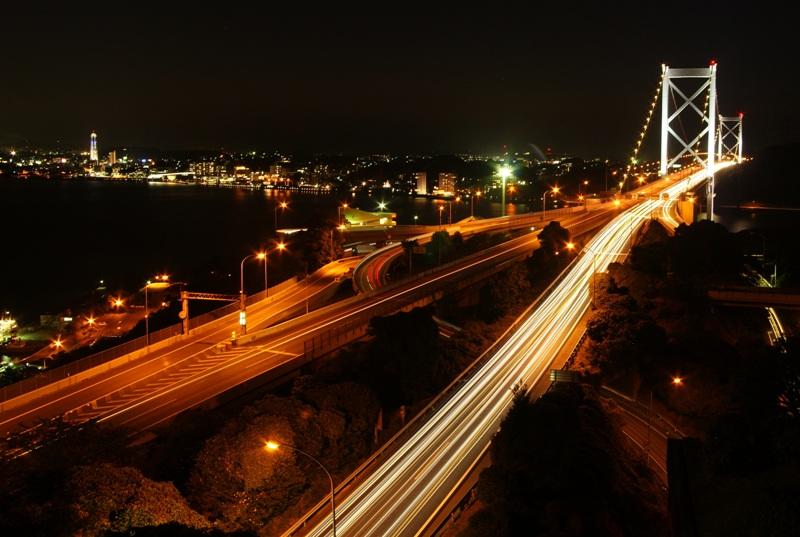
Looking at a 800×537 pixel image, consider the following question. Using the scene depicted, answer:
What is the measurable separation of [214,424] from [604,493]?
13.2 ft

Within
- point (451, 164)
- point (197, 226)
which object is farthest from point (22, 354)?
point (451, 164)

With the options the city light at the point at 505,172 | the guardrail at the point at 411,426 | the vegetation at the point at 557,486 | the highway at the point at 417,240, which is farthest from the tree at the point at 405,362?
the city light at the point at 505,172

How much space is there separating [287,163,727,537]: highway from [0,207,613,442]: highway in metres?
2.60

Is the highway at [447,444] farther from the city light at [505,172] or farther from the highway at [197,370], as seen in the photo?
the city light at [505,172]

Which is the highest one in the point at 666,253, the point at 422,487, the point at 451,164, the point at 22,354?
the point at 451,164

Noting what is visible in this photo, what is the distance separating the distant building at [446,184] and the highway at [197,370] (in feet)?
171

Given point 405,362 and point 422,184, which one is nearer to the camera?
point 405,362

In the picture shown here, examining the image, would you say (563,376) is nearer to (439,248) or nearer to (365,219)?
(439,248)

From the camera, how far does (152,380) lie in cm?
916

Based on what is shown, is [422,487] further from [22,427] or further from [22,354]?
[22,354]

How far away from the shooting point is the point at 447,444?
734 centimetres

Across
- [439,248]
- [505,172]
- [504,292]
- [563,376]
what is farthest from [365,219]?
[563,376]

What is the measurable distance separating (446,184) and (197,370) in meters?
58.4

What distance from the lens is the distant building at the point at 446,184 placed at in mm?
66000
